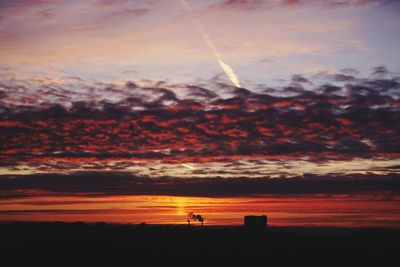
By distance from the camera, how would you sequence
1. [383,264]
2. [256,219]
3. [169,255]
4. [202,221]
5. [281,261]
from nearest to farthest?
[383,264] < [281,261] < [169,255] < [202,221] < [256,219]

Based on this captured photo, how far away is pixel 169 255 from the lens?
123500 mm

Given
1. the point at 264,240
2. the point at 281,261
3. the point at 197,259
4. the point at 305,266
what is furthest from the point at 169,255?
the point at 264,240

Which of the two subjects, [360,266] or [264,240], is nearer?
[360,266]

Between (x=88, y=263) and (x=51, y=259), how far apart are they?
10.4 metres

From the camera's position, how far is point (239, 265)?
99.9 m

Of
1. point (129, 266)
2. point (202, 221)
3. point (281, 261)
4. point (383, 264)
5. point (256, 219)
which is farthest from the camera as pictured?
point (256, 219)

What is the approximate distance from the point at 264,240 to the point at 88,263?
311 feet

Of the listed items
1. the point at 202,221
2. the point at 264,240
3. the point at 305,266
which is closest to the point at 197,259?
the point at 305,266

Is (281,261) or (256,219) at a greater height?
(256,219)

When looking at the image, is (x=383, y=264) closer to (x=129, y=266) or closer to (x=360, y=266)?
(x=360, y=266)

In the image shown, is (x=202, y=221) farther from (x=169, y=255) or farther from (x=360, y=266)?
(x=360, y=266)

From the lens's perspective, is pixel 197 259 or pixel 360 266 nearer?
pixel 360 266

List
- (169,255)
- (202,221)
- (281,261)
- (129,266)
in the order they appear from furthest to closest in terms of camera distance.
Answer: (202,221) < (169,255) < (281,261) < (129,266)

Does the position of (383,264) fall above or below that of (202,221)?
below
